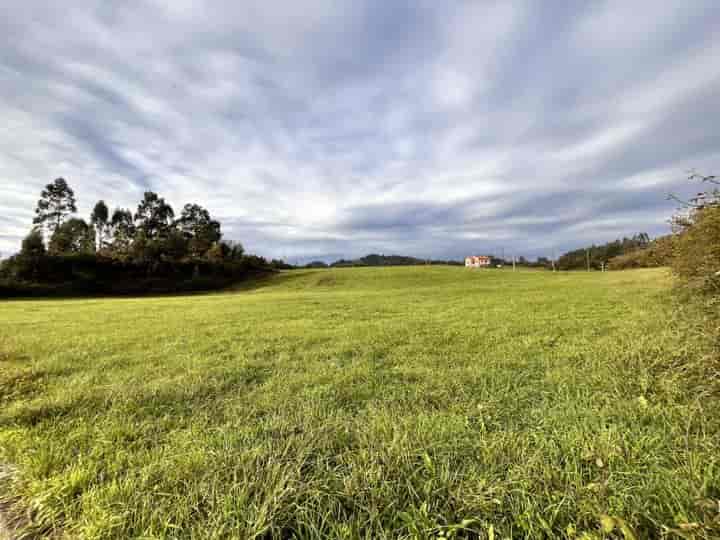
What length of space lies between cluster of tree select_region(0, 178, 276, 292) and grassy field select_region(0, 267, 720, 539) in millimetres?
41044

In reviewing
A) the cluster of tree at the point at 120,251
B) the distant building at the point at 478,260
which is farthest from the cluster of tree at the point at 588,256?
the cluster of tree at the point at 120,251

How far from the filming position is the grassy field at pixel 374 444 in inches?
63.6

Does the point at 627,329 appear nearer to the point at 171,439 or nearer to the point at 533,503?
the point at 533,503

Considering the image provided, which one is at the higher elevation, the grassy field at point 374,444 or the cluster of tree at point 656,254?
the cluster of tree at point 656,254

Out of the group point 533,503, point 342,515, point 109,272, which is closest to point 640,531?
point 533,503

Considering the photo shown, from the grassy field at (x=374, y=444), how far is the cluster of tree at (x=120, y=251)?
41044 mm

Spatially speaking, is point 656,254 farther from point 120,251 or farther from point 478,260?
point 478,260

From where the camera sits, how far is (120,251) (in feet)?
150

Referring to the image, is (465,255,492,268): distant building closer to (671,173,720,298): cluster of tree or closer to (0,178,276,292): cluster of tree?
(0,178,276,292): cluster of tree

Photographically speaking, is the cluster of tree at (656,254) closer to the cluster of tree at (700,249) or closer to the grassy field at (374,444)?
the cluster of tree at (700,249)

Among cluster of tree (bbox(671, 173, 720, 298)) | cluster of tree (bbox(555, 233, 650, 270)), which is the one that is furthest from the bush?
cluster of tree (bbox(555, 233, 650, 270))

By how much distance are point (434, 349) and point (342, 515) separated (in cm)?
391

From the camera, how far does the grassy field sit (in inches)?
63.6

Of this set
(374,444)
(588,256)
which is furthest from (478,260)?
(374,444)
